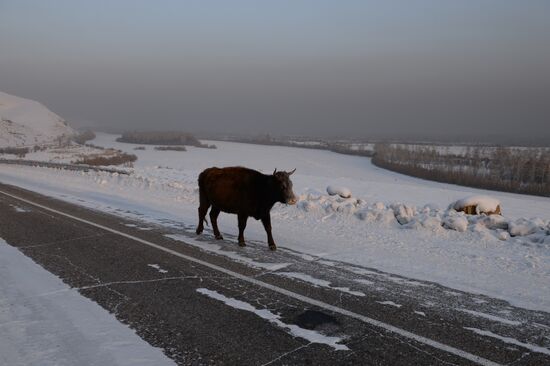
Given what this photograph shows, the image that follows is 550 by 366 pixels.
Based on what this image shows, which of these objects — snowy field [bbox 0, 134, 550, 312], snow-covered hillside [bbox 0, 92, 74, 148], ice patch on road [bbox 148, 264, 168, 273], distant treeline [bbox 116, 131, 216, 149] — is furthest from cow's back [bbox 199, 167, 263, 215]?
snow-covered hillside [bbox 0, 92, 74, 148]

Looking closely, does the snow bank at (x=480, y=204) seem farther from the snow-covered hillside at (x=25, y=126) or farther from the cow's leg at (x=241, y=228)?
the snow-covered hillside at (x=25, y=126)

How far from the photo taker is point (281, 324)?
4.62 m

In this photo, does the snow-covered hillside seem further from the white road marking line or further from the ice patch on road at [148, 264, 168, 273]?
the white road marking line

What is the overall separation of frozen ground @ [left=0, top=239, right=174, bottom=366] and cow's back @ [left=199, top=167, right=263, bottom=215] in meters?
3.72

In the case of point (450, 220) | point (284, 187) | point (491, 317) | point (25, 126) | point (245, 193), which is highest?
point (25, 126)

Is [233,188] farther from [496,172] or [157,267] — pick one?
[496,172]

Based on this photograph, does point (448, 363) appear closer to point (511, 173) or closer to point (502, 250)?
point (502, 250)

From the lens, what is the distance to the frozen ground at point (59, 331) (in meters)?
3.82

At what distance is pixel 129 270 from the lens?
670cm

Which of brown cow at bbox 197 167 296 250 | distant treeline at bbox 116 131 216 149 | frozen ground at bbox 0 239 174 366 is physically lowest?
frozen ground at bbox 0 239 174 366

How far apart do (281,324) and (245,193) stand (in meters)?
4.46

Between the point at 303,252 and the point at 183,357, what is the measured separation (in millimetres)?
4527

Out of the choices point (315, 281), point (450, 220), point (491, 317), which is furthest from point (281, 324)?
point (450, 220)

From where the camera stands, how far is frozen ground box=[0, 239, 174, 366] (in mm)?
3820
